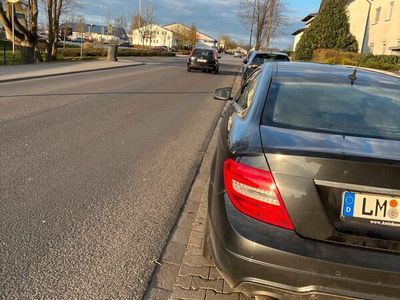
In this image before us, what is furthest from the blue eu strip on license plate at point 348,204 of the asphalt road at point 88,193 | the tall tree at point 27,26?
the tall tree at point 27,26

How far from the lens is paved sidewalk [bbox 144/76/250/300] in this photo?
320 centimetres

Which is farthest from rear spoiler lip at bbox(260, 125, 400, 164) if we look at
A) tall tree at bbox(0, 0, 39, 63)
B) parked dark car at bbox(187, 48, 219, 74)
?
tall tree at bbox(0, 0, 39, 63)

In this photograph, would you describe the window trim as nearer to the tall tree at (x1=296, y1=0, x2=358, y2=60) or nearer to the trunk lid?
the tall tree at (x1=296, y1=0, x2=358, y2=60)

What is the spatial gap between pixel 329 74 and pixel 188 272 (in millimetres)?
1998

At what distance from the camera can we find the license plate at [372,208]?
239cm

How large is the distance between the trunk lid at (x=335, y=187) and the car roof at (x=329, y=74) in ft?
4.73

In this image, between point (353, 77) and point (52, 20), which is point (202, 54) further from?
point (353, 77)

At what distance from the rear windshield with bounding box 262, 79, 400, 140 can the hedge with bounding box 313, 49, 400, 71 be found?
20964 millimetres

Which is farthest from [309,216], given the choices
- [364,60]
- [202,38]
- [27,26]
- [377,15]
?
[202,38]

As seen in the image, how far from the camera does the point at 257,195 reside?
2.54 meters

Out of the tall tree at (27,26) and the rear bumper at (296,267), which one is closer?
the rear bumper at (296,267)

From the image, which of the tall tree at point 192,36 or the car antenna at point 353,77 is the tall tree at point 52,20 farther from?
the tall tree at point 192,36

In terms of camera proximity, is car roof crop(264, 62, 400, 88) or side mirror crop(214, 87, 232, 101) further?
side mirror crop(214, 87, 232, 101)

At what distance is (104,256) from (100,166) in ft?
8.53
